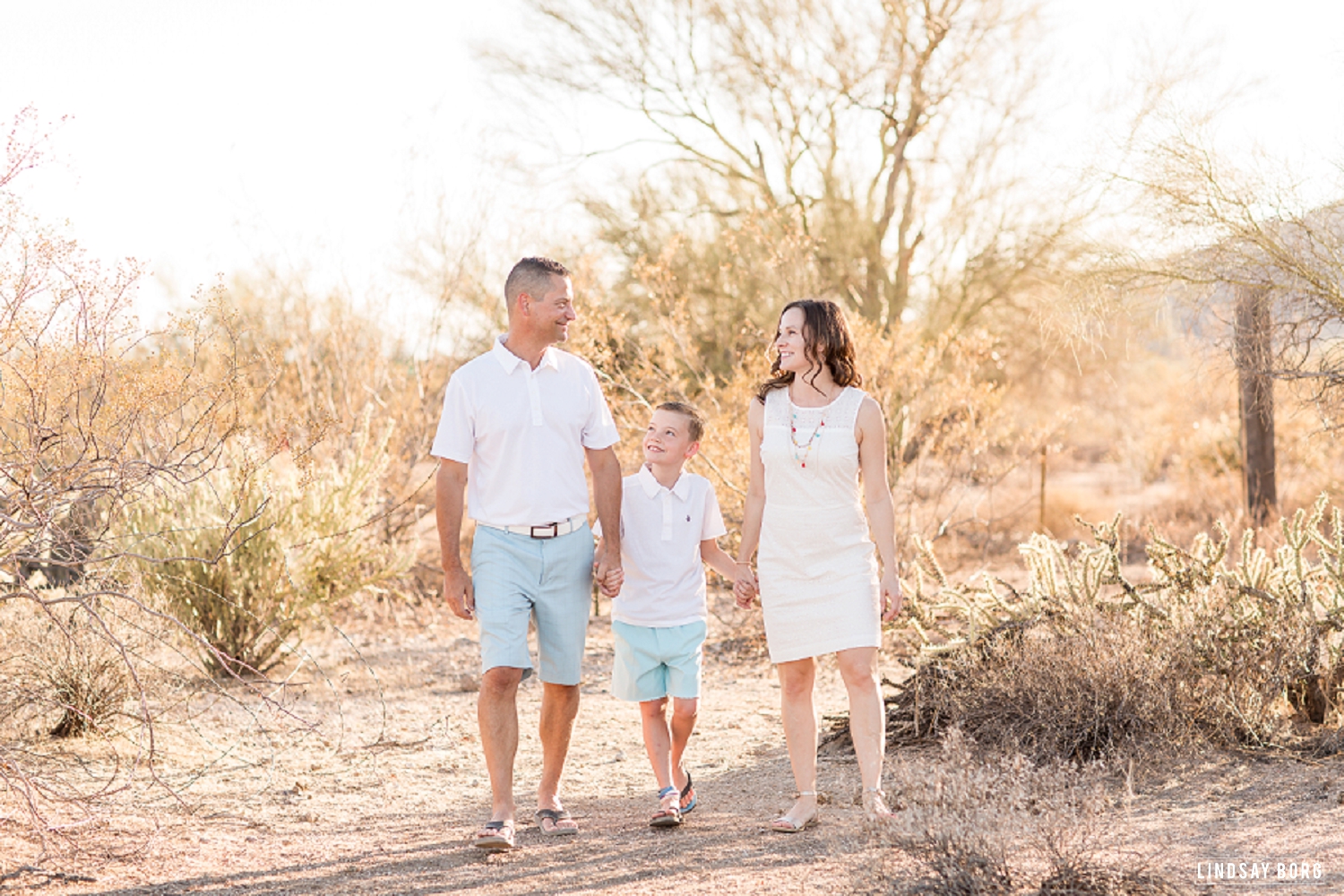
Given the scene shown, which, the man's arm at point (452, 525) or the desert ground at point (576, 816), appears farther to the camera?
the man's arm at point (452, 525)

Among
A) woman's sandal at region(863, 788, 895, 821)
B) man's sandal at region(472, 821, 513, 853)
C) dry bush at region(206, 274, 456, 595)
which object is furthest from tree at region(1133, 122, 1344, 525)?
dry bush at region(206, 274, 456, 595)

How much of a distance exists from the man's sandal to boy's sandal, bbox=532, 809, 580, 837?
247 mm

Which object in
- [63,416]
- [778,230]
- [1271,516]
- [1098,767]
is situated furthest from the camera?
[1271,516]

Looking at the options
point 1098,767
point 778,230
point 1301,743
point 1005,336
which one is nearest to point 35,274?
point 1098,767

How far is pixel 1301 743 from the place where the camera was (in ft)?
16.1

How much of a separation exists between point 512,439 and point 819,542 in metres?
1.00

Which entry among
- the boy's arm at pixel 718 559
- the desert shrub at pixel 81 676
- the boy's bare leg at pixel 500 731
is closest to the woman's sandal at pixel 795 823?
the boy's arm at pixel 718 559

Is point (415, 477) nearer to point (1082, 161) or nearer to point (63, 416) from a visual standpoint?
point (1082, 161)

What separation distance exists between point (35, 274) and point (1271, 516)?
10510 millimetres

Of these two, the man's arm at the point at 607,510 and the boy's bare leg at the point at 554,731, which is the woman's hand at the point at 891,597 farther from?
the boy's bare leg at the point at 554,731

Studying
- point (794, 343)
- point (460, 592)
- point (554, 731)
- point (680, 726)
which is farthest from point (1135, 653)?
point (460, 592)

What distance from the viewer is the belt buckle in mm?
4031

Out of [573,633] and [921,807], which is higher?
[573,633]

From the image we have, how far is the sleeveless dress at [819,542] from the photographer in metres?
3.98
